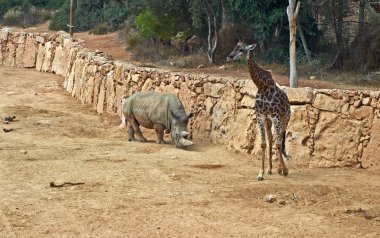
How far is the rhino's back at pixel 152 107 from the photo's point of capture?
14.4 m

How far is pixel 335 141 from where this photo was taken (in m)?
12.0

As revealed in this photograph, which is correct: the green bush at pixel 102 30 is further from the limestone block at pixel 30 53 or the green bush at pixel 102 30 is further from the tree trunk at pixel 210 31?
the tree trunk at pixel 210 31

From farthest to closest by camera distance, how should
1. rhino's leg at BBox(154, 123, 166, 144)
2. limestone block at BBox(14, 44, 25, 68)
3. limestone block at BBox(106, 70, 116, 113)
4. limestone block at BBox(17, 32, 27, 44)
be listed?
limestone block at BBox(17, 32, 27, 44) → limestone block at BBox(14, 44, 25, 68) → limestone block at BBox(106, 70, 116, 113) → rhino's leg at BBox(154, 123, 166, 144)

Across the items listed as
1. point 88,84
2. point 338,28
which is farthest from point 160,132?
point 338,28

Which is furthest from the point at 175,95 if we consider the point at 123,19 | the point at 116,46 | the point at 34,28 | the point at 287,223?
the point at 34,28

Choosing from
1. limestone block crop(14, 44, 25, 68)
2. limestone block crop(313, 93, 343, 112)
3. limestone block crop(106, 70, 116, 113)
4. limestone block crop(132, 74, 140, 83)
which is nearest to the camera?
limestone block crop(313, 93, 343, 112)

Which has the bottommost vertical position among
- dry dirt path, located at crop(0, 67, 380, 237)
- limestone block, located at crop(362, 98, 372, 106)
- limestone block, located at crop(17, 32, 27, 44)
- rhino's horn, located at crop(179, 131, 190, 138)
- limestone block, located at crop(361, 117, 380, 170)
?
dry dirt path, located at crop(0, 67, 380, 237)

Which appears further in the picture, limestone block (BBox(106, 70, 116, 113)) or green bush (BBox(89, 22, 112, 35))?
green bush (BBox(89, 22, 112, 35))

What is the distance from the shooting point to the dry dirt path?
27.9 feet

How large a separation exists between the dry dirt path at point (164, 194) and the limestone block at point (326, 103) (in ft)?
3.60

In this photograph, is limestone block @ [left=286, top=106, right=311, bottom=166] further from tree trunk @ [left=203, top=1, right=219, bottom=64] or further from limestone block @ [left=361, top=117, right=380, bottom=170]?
tree trunk @ [left=203, top=1, right=219, bottom=64]

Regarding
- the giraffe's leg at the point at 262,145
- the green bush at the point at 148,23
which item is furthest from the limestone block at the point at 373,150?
the green bush at the point at 148,23

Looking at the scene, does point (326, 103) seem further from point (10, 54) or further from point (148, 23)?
point (10, 54)

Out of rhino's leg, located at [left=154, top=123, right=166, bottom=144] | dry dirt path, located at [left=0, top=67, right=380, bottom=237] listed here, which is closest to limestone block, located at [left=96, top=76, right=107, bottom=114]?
dry dirt path, located at [left=0, top=67, right=380, bottom=237]
